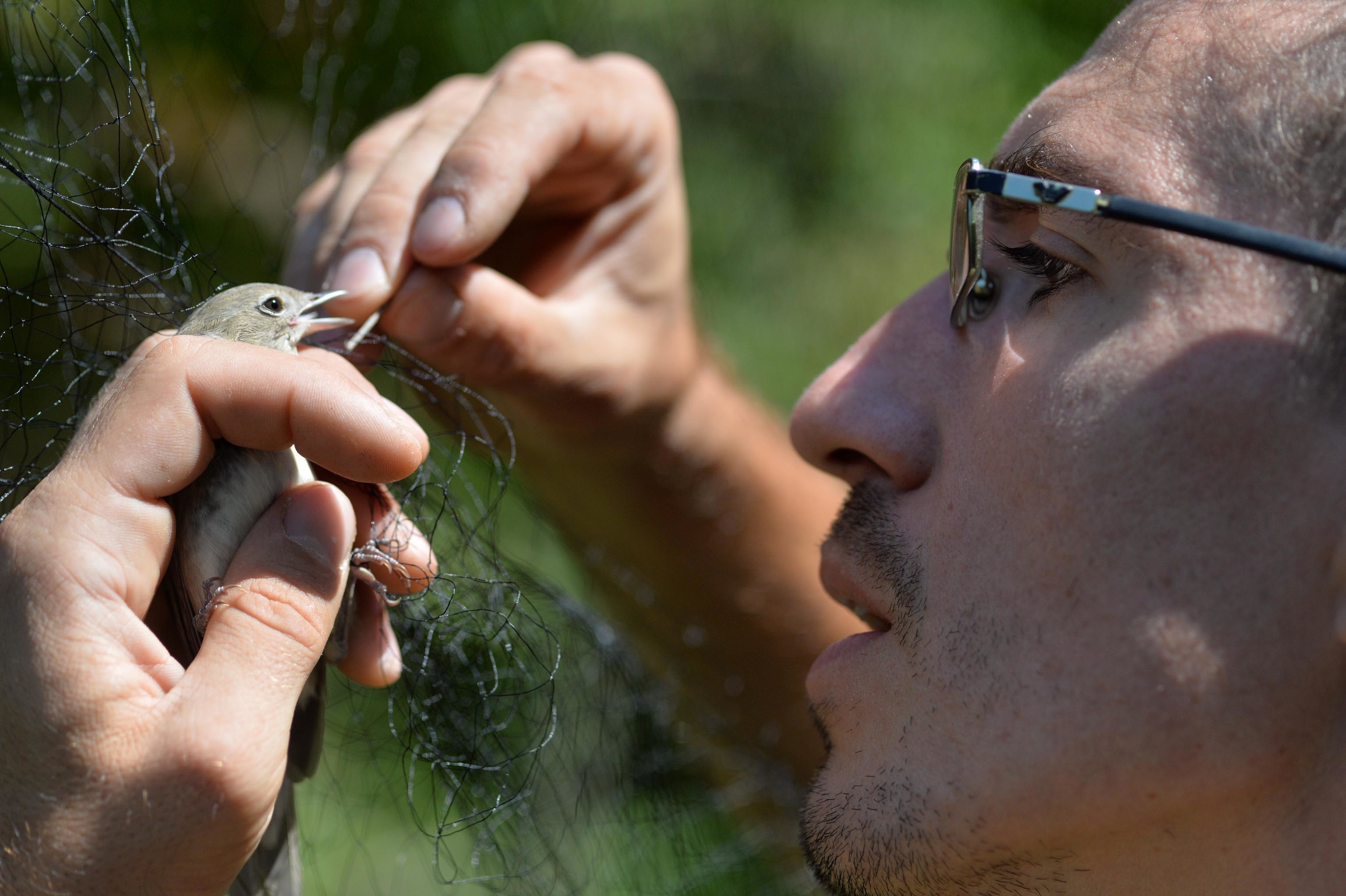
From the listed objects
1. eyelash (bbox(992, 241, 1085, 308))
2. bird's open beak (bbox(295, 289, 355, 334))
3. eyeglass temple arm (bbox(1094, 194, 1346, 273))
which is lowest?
bird's open beak (bbox(295, 289, 355, 334))

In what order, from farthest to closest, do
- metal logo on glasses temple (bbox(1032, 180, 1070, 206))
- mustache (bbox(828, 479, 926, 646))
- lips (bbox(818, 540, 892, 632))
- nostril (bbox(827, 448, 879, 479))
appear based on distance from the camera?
nostril (bbox(827, 448, 879, 479)) → lips (bbox(818, 540, 892, 632)) → mustache (bbox(828, 479, 926, 646)) → metal logo on glasses temple (bbox(1032, 180, 1070, 206))

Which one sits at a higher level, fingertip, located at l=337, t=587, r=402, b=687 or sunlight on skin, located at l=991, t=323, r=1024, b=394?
sunlight on skin, located at l=991, t=323, r=1024, b=394

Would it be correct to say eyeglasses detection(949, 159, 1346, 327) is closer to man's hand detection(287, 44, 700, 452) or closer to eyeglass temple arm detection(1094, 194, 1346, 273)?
eyeglass temple arm detection(1094, 194, 1346, 273)

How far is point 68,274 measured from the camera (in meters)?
1.77

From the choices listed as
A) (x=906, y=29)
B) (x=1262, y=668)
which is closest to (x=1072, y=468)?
(x=1262, y=668)

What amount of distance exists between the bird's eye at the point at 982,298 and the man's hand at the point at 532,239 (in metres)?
0.95

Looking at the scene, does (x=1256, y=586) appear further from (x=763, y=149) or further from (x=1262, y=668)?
(x=763, y=149)

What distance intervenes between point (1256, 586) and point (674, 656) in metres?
1.99

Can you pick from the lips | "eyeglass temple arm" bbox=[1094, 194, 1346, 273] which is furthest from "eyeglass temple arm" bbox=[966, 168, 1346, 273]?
the lips

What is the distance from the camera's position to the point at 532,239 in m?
2.68

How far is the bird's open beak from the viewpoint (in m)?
1.86

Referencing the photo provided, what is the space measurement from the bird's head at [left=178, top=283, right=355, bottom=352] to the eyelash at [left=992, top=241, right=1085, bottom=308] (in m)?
1.19

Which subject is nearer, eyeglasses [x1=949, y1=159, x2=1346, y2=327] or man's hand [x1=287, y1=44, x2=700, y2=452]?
eyeglasses [x1=949, y1=159, x2=1346, y2=327]

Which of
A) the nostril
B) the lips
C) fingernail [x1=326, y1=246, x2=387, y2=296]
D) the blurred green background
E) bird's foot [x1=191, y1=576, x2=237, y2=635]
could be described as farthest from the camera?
the blurred green background
